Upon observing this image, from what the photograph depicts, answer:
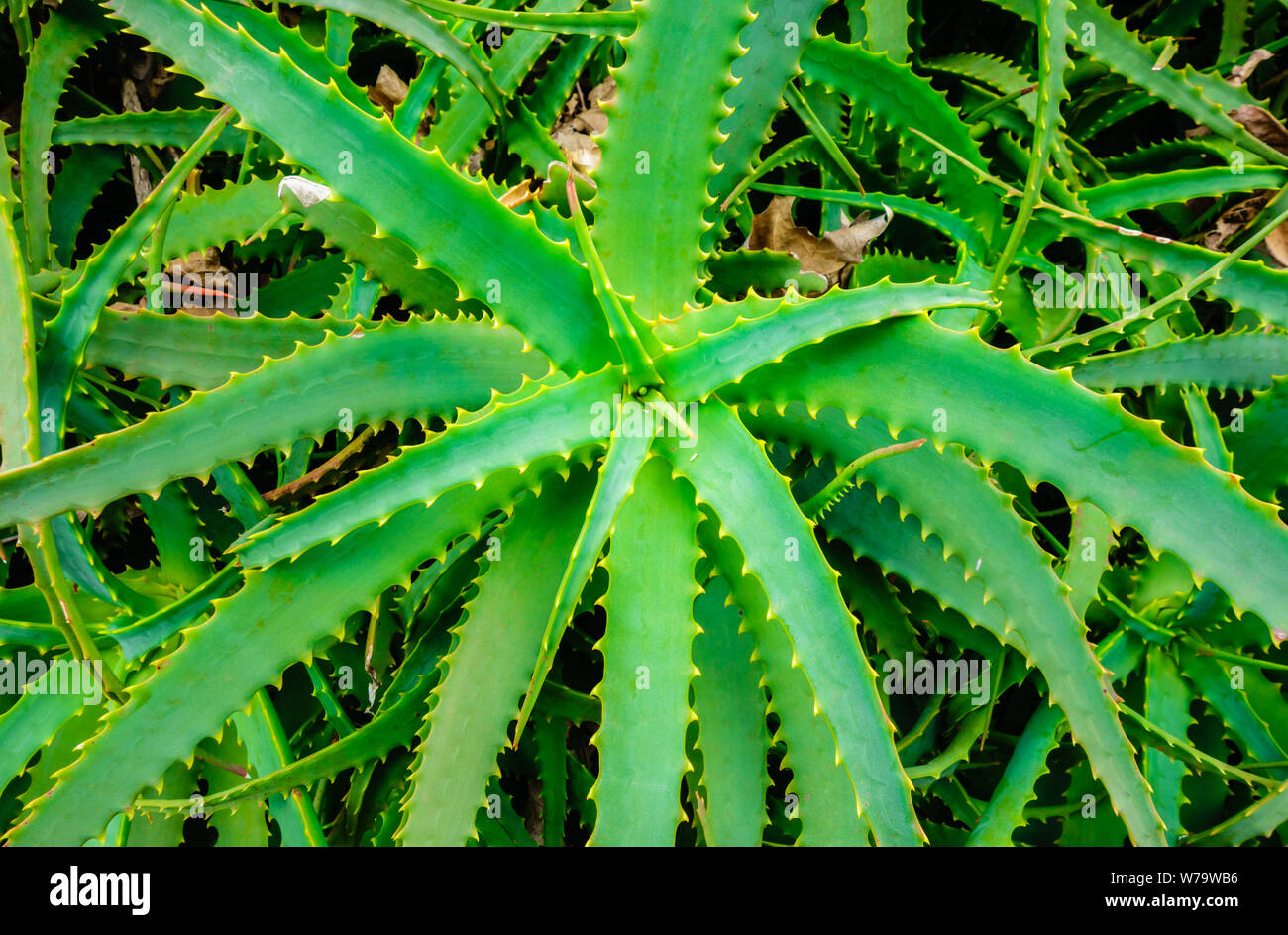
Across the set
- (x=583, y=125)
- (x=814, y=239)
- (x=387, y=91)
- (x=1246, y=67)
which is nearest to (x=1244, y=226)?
(x=1246, y=67)

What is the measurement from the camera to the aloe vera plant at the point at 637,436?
0.67m

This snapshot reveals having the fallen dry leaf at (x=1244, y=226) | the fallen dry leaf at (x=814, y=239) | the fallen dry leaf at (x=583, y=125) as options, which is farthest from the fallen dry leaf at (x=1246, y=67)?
the fallen dry leaf at (x=583, y=125)

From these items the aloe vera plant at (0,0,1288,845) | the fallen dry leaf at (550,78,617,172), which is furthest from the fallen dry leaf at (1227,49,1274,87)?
the fallen dry leaf at (550,78,617,172)

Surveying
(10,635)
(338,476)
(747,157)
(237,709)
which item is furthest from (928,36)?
(10,635)

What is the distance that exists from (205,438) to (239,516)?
27 centimetres

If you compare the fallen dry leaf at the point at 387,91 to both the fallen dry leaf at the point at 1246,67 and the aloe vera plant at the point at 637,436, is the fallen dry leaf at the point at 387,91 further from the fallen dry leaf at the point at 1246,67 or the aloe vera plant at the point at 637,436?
the fallen dry leaf at the point at 1246,67

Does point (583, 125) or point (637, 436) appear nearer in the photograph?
point (637, 436)

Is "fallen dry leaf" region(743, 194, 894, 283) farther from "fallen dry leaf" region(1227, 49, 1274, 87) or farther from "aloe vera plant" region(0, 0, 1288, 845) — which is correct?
"fallen dry leaf" region(1227, 49, 1274, 87)

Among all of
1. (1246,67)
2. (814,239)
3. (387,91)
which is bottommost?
(814,239)

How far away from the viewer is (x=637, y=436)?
680mm

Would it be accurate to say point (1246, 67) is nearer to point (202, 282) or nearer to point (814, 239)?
point (814, 239)

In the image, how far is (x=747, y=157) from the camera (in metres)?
0.96

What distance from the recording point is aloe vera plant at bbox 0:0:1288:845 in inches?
26.5

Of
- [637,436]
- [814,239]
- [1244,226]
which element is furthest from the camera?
[1244,226]
